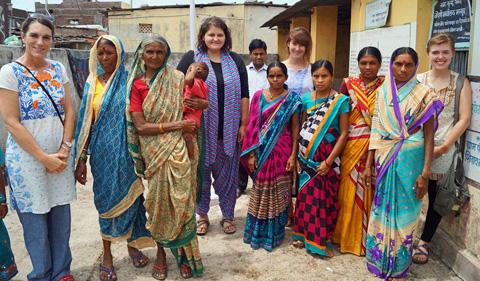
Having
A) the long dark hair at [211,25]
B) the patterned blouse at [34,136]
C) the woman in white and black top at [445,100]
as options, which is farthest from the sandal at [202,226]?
the woman in white and black top at [445,100]

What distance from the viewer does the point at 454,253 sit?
10.4ft

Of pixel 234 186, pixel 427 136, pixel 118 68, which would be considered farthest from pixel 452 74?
pixel 118 68

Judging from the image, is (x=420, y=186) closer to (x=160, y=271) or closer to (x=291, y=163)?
(x=291, y=163)

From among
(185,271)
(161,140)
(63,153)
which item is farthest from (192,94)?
(185,271)

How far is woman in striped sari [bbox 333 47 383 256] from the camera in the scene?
10.4ft

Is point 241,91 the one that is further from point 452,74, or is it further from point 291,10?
point 291,10

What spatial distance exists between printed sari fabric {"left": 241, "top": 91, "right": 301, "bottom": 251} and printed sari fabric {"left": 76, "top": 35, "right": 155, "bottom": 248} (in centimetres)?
105

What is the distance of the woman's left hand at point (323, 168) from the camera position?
3.24 m

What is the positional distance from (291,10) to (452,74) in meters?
6.96

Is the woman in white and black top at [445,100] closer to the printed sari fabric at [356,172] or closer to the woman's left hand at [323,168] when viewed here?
the printed sari fabric at [356,172]

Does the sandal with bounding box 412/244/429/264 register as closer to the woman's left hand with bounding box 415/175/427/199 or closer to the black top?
the woman's left hand with bounding box 415/175/427/199

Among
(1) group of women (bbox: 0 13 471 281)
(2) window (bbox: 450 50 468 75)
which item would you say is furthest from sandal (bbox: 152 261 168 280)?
(2) window (bbox: 450 50 468 75)

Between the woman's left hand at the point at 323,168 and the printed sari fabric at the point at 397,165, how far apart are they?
390 millimetres

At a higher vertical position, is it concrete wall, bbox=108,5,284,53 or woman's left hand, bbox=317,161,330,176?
concrete wall, bbox=108,5,284,53
